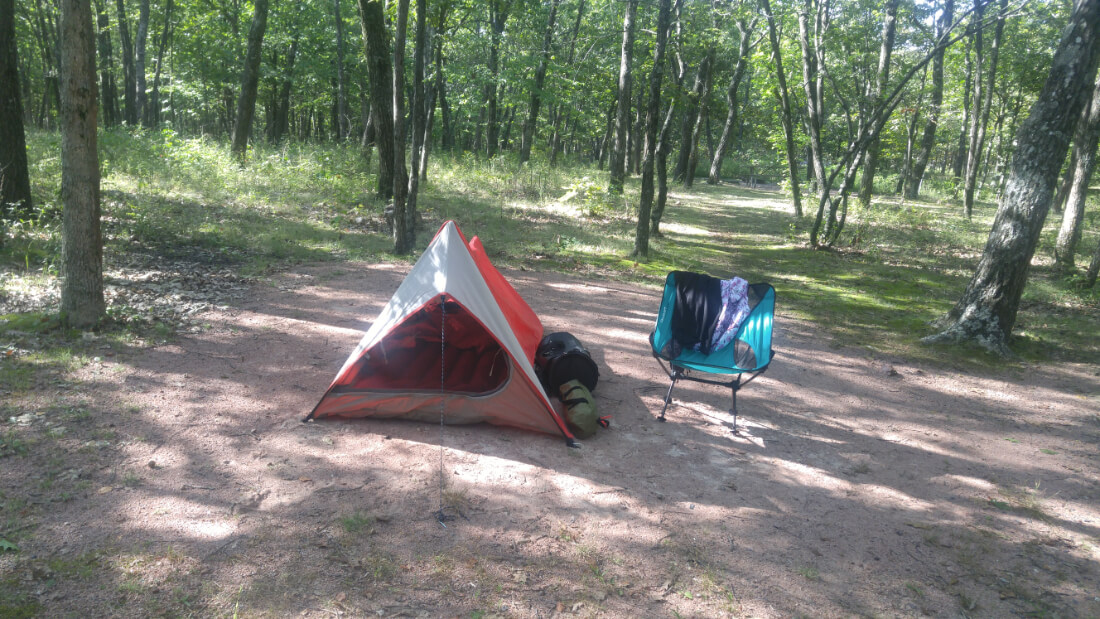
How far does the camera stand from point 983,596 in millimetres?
3246

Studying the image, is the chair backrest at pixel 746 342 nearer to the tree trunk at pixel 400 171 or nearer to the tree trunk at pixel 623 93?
the tree trunk at pixel 400 171

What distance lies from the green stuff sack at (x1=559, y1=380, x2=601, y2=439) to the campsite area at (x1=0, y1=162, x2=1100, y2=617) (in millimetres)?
113

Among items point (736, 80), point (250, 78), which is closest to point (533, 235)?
point (250, 78)

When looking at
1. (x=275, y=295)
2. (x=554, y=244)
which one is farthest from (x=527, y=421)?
(x=554, y=244)

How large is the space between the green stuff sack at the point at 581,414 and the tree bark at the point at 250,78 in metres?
13.4

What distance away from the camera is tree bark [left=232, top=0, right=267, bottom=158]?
587 inches

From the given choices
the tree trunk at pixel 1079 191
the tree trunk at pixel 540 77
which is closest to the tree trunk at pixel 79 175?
the tree trunk at pixel 540 77

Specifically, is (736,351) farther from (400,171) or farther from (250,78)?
(250,78)

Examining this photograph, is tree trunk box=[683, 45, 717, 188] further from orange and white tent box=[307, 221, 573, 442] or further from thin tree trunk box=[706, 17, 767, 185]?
orange and white tent box=[307, 221, 573, 442]

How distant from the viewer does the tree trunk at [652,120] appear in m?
10.3

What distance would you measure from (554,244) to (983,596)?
933 centimetres

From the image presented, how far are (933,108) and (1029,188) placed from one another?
46.9ft

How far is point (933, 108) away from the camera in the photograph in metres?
18.7

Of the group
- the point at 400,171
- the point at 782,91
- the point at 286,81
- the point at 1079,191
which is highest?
the point at 286,81
